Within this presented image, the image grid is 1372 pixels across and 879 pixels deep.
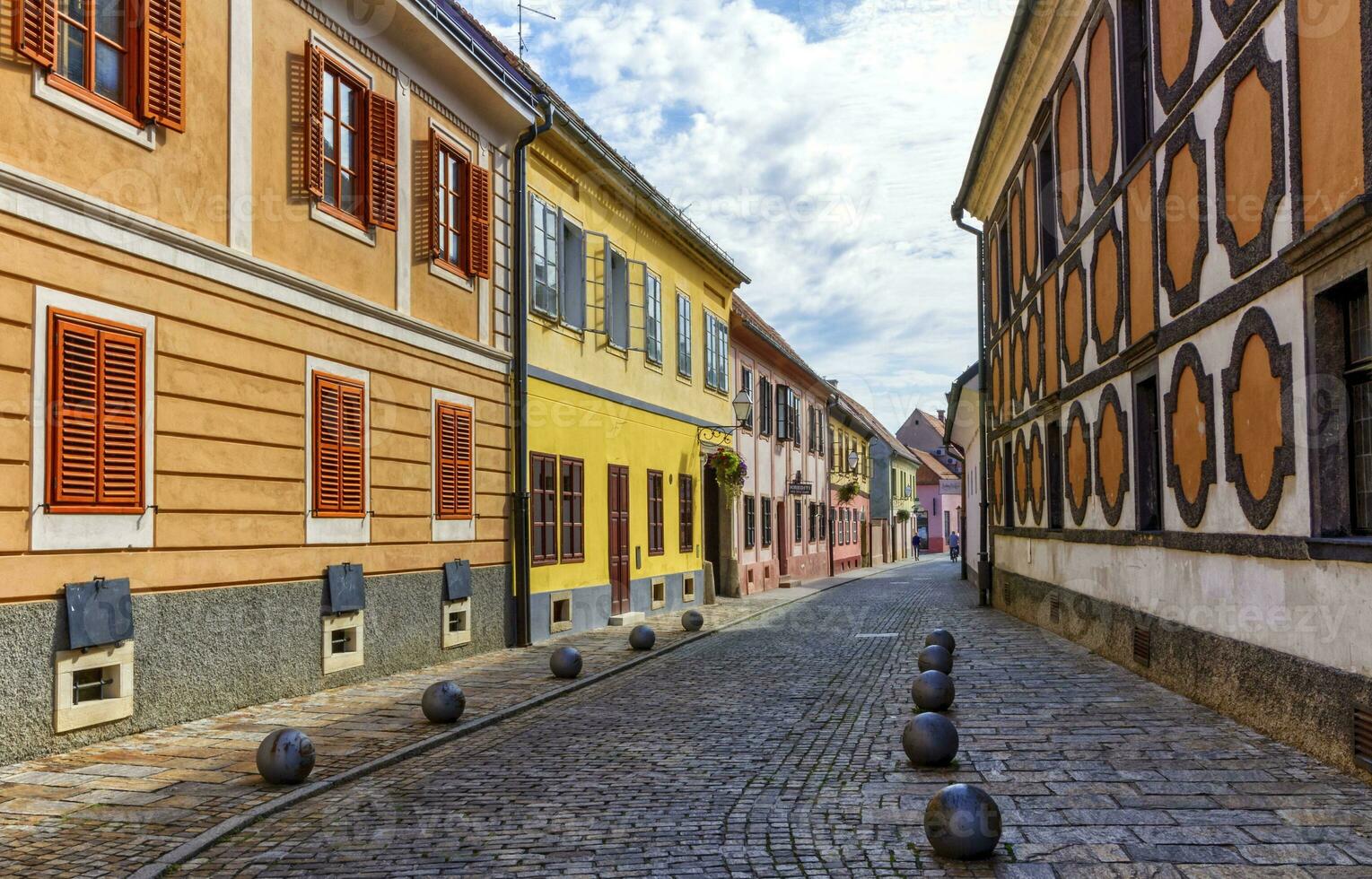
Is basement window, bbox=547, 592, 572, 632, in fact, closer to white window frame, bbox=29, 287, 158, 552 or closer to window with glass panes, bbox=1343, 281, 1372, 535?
white window frame, bbox=29, 287, 158, 552

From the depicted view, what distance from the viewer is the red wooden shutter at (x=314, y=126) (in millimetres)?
11281

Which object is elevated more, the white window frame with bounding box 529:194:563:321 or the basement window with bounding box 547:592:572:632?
the white window frame with bounding box 529:194:563:321

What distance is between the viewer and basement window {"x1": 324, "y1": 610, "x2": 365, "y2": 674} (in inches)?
450

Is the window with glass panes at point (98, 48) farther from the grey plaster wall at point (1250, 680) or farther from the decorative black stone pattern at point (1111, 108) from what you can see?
the decorative black stone pattern at point (1111, 108)

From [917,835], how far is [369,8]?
406 inches

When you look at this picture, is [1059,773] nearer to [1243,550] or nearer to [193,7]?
[1243,550]

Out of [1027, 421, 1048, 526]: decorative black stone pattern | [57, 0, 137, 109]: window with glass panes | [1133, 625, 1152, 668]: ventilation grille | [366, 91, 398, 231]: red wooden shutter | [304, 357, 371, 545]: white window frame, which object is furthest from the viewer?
[1027, 421, 1048, 526]: decorative black stone pattern

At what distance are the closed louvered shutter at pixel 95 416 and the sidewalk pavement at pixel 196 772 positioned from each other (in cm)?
178

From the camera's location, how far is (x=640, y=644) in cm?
1493

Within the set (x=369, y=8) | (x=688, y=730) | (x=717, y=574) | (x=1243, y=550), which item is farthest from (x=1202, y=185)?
(x=717, y=574)

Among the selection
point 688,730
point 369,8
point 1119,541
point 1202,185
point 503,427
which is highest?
point 369,8

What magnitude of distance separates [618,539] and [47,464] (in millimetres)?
12426

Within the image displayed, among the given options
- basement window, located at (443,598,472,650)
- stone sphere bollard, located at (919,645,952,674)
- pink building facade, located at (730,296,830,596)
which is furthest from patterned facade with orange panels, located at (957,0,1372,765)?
pink building facade, located at (730,296,830,596)

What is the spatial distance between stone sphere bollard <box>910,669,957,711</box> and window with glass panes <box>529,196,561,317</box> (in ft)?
29.0
